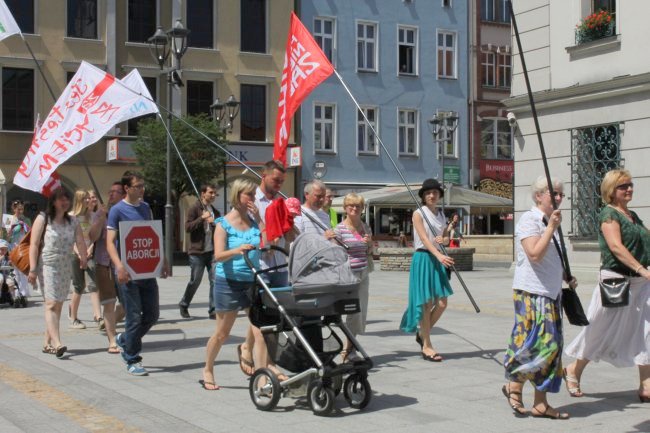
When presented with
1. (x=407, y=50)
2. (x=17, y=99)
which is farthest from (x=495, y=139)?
(x=17, y=99)

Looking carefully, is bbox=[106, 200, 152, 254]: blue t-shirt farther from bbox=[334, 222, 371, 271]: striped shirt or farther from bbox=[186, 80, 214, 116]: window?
bbox=[186, 80, 214, 116]: window

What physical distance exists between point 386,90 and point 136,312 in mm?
34843

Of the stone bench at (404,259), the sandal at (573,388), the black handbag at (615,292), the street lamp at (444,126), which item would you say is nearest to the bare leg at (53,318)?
the sandal at (573,388)

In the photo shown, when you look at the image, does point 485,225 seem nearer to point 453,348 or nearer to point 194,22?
Answer: point 194,22

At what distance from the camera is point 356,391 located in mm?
7098

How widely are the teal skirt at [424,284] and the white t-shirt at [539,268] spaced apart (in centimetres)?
261

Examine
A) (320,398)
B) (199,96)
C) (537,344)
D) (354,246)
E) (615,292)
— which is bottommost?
(320,398)

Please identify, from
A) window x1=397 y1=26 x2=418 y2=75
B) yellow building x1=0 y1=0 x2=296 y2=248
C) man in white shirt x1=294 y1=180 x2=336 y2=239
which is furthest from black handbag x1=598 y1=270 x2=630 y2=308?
window x1=397 y1=26 x2=418 y2=75

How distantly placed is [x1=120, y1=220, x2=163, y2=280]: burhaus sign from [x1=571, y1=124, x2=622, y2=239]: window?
1160 centimetres

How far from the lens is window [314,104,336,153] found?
135ft

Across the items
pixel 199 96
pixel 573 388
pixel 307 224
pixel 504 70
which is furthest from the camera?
pixel 504 70

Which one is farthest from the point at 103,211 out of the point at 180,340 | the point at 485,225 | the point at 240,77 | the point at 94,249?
the point at 485,225

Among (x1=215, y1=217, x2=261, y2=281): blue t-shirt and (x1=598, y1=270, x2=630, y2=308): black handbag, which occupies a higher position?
(x1=215, y1=217, x2=261, y2=281): blue t-shirt

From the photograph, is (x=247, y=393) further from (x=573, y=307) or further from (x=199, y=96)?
(x=199, y=96)
